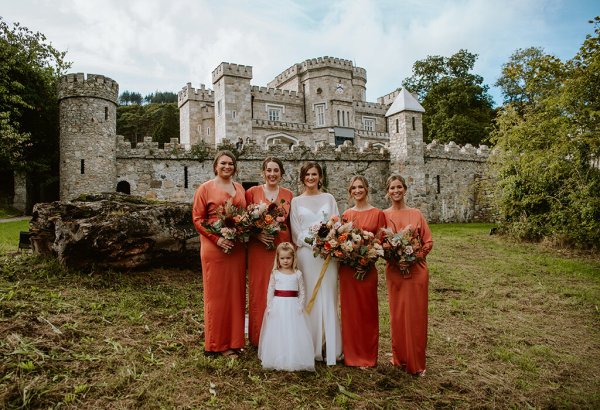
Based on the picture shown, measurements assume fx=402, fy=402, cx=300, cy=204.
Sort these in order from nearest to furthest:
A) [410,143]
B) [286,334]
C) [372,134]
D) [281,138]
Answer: [286,334] < [410,143] < [281,138] < [372,134]

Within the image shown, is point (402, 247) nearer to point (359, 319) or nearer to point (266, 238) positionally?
point (359, 319)

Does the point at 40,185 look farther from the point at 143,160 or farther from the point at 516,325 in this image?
the point at 516,325

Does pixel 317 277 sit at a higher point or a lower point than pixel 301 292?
higher

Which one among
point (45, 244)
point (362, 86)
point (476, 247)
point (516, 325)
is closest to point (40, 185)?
point (45, 244)

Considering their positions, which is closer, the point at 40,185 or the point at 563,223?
the point at 563,223

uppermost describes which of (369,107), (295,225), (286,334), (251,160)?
(369,107)

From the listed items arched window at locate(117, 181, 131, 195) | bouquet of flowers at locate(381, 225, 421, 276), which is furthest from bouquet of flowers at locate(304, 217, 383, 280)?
arched window at locate(117, 181, 131, 195)

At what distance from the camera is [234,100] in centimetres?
3122

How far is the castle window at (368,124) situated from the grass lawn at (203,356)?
34.2 m

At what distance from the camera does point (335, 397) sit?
374cm

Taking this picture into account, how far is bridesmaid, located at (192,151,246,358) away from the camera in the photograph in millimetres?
4387

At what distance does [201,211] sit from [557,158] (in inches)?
463

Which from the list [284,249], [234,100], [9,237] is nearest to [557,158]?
[284,249]

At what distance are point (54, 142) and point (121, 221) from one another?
16.8 metres
